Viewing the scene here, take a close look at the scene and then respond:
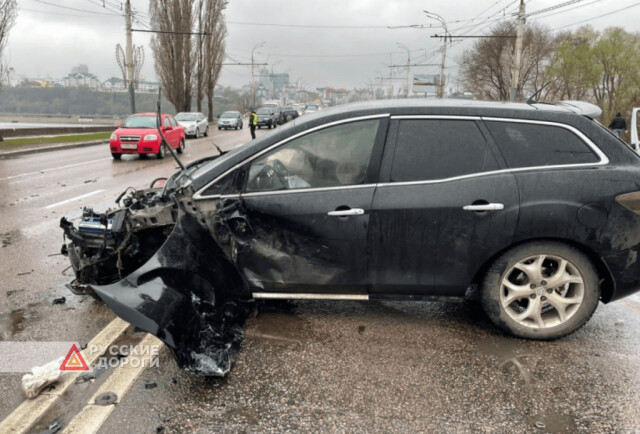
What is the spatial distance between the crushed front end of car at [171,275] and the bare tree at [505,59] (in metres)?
45.7

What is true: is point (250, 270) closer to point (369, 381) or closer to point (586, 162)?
point (369, 381)

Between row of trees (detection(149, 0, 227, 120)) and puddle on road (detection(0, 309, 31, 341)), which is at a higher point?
row of trees (detection(149, 0, 227, 120))

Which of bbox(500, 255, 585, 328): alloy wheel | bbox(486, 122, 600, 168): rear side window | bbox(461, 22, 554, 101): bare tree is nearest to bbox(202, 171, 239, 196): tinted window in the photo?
bbox(486, 122, 600, 168): rear side window

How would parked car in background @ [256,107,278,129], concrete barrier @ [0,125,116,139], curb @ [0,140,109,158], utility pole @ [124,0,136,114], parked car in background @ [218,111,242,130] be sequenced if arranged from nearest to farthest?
curb @ [0,140,109,158] < concrete barrier @ [0,125,116,139] < utility pole @ [124,0,136,114] < parked car in background @ [218,111,242,130] < parked car in background @ [256,107,278,129]

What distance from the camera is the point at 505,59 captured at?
4528 cm

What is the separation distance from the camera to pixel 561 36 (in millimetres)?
46125

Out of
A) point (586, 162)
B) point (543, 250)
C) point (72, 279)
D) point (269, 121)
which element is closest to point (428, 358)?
point (543, 250)

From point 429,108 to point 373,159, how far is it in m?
0.59

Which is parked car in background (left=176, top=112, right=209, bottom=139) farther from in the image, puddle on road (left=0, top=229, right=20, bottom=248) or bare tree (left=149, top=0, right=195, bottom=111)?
puddle on road (left=0, top=229, right=20, bottom=248)

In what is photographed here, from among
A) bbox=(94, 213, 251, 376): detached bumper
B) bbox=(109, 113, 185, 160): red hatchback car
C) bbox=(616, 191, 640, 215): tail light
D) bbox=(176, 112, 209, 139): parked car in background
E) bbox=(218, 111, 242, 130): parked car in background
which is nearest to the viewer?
bbox=(94, 213, 251, 376): detached bumper

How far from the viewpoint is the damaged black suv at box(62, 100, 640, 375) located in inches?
132

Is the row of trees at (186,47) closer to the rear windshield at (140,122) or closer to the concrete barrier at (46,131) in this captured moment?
the concrete barrier at (46,131)

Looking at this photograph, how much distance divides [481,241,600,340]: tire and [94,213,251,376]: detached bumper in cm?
182

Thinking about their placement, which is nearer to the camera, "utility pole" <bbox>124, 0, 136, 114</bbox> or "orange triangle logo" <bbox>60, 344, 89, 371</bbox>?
"orange triangle logo" <bbox>60, 344, 89, 371</bbox>
